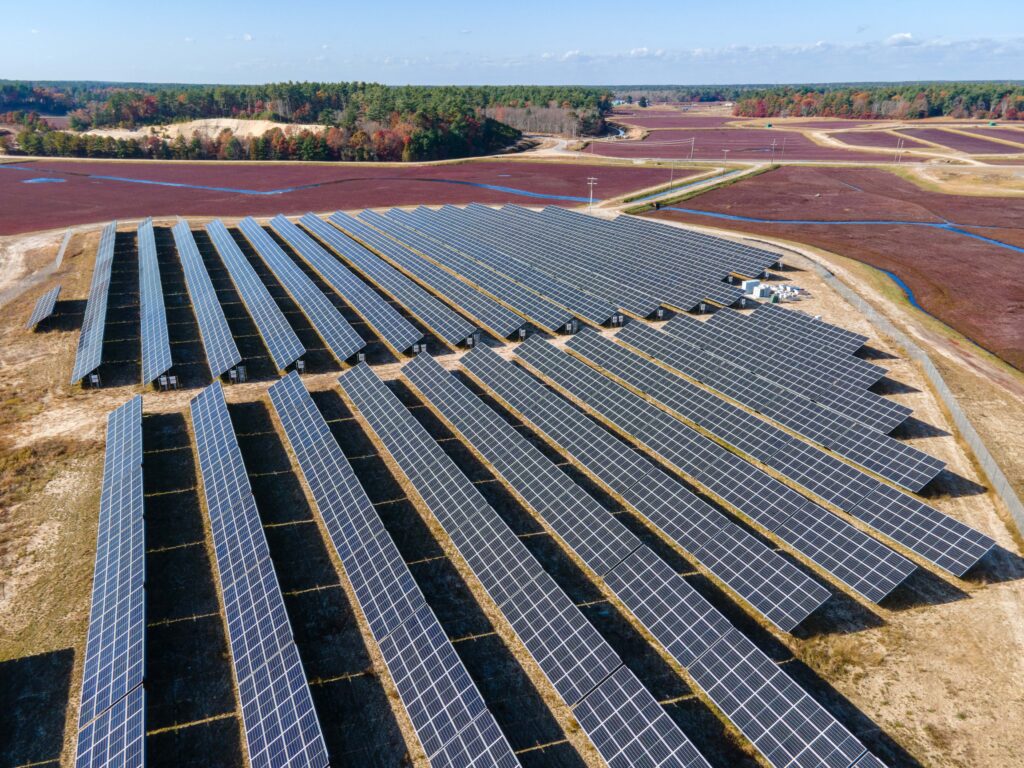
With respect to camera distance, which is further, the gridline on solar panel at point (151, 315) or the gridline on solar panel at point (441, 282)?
the gridline on solar panel at point (441, 282)

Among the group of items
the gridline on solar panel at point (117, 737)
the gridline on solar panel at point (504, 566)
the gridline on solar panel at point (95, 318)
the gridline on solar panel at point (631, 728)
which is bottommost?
the gridline on solar panel at point (631, 728)

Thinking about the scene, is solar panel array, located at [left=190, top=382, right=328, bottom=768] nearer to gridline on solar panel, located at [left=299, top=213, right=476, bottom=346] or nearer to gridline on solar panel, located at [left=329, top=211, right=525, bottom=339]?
gridline on solar panel, located at [left=299, top=213, right=476, bottom=346]

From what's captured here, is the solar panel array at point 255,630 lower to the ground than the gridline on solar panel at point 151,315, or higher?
lower

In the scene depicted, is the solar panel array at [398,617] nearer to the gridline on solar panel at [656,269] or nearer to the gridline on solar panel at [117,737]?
the gridline on solar panel at [117,737]

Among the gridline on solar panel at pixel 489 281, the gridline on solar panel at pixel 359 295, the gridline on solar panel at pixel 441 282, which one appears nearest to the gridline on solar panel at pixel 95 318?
the gridline on solar panel at pixel 359 295

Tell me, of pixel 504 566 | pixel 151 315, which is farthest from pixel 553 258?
pixel 504 566

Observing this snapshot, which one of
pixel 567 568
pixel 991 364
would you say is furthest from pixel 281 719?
pixel 991 364

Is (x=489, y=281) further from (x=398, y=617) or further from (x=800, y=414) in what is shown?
(x=398, y=617)
